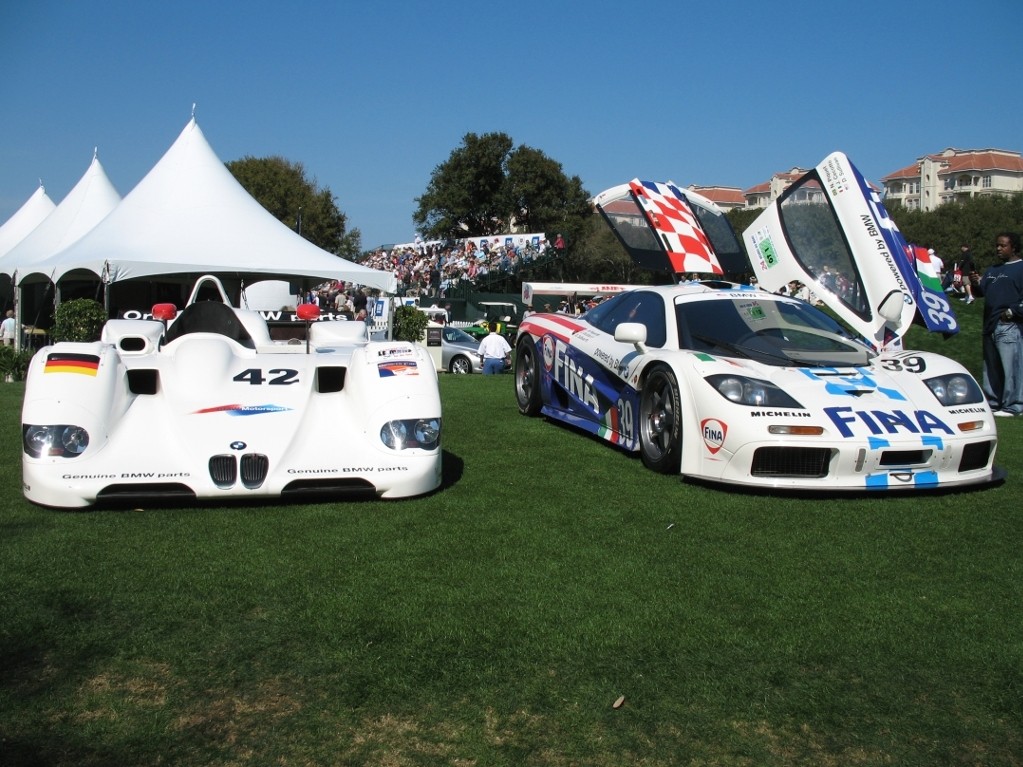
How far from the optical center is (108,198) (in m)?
25.1

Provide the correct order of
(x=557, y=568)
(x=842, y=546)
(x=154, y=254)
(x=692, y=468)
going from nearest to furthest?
(x=557, y=568) → (x=842, y=546) → (x=692, y=468) → (x=154, y=254)

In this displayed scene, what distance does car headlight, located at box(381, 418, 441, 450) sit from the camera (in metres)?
4.98

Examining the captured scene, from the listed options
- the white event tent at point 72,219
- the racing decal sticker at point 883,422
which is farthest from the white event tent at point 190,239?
the racing decal sticker at point 883,422

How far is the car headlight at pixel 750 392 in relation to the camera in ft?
17.0

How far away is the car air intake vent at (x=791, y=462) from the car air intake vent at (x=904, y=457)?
325 millimetres

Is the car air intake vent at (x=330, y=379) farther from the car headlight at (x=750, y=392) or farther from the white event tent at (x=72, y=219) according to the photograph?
the white event tent at (x=72, y=219)

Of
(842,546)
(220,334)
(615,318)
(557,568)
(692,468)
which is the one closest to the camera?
(557,568)

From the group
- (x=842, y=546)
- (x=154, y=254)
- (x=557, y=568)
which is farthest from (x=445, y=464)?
(x=154, y=254)

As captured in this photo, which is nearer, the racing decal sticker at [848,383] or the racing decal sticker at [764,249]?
the racing decal sticker at [848,383]

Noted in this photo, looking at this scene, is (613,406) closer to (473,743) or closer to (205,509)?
(205,509)

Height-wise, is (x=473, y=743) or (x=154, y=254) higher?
(x=154, y=254)

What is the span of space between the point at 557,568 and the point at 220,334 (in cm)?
305

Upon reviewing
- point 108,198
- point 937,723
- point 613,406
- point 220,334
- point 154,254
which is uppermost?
point 108,198

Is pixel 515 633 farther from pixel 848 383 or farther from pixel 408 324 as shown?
pixel 408 324
